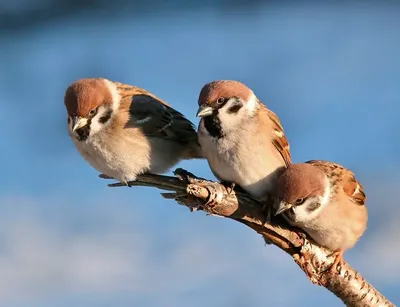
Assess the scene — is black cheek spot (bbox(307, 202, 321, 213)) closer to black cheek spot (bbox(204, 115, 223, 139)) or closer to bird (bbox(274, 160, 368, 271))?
bird (bbox(274, 160, 368, 271))

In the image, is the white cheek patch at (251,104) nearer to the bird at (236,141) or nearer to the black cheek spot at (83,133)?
the bird at (236,141)

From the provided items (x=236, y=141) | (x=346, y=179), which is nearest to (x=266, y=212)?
(x=236, y=141)

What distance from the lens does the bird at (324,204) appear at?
1707mm

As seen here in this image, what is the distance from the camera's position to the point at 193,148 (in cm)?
189

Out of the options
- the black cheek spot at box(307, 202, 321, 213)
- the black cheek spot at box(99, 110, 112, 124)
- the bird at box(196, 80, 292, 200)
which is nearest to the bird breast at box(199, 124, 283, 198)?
the bird at box(196, 80, 292, 200)

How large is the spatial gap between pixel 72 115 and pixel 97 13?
3.39m

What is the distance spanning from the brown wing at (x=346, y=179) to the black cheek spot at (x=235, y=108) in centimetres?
25

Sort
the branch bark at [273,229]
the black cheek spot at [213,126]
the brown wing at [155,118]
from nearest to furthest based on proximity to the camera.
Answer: the branch bark at [273,229] < the black cheek spot at [213,126] < the brown wing at [155,118]

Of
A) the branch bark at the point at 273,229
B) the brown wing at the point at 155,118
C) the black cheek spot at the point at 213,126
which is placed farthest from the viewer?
the brown wing at the point at 155,118

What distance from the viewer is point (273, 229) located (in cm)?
170

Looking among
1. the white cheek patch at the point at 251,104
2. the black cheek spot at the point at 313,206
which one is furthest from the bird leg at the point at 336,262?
the white cheek patch at the point at 251,104

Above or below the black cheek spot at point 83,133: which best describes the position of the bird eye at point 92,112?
above

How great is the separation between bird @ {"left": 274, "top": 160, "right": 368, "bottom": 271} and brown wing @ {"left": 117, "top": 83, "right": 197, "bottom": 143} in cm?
28

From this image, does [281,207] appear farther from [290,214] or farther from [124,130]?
[124,130]
